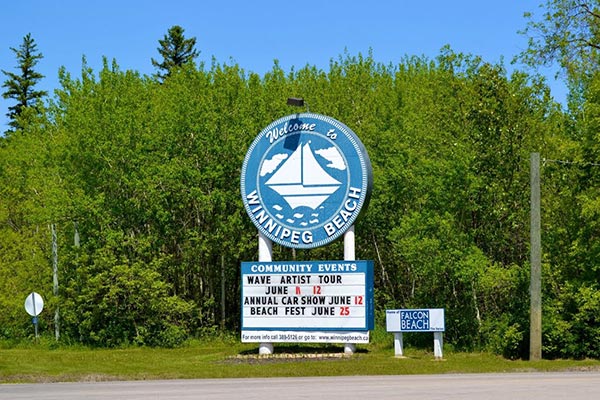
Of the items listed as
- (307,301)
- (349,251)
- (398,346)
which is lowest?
(398,346)

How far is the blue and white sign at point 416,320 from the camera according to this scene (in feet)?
95.3

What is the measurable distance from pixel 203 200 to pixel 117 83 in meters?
7.31

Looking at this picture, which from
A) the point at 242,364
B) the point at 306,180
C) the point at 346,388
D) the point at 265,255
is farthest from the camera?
the point at 265,255

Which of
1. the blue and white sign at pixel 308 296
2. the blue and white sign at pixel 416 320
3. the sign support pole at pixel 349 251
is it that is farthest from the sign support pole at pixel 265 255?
the blue and white sign at pixel 416 320

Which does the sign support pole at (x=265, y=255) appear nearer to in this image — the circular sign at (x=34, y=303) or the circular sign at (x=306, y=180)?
the circular sign at (x=306, y=180)

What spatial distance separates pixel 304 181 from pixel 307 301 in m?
3.70

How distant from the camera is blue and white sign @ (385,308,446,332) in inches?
1144

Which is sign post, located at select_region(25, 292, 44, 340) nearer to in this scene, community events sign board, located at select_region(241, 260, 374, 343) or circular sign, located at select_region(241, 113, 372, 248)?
community events sign board, located at select_region(241, 260, 374, 343)

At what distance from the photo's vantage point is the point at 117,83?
4262cm

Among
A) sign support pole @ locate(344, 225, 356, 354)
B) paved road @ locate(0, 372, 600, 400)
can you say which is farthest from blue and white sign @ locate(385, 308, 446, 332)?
paved road @ locate(0, 372, 600, 400)

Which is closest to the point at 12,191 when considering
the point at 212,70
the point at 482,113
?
the point at 212,70

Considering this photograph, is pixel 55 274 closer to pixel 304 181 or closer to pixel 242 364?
pixel 304 181

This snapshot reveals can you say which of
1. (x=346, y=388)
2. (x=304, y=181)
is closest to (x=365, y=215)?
(x=304, y=181)

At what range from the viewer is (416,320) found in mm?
29344
